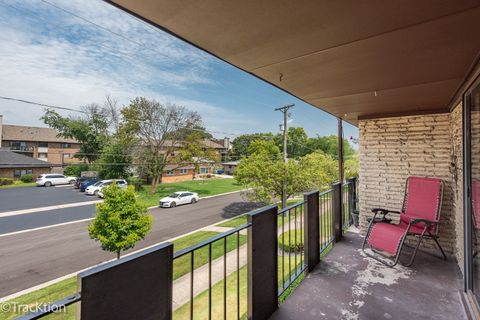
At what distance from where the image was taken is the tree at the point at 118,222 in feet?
27.1

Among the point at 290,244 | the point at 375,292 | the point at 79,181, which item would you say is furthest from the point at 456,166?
the point at 79,181

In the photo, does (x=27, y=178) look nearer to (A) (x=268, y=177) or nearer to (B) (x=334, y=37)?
(A) (x=268, y=177)

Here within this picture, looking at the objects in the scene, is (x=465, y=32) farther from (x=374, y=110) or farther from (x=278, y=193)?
(x=278, y=193)

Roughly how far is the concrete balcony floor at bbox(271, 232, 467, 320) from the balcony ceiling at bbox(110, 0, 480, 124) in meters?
2.03

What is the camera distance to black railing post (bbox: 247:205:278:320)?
170cm

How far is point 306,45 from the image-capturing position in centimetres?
150

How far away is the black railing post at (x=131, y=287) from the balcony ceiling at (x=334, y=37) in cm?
114

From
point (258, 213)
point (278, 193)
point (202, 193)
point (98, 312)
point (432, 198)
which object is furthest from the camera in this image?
point (202, 193)

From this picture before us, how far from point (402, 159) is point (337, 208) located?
4.49 feet

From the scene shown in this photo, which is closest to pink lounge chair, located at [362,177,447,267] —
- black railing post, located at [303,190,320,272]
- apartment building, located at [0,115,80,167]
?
black railing post, located at [303,190,320,272]

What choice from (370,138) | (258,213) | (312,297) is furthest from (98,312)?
(370,138)

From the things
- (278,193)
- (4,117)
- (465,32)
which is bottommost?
(278,193)

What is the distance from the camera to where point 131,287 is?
0.89m

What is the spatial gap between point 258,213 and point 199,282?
196 inches
